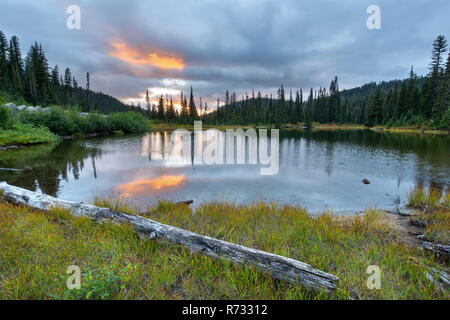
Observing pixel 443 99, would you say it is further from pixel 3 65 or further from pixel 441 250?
pixel 3 65

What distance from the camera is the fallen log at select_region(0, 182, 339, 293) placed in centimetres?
278

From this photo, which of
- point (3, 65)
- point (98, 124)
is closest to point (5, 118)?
point (98, 124)

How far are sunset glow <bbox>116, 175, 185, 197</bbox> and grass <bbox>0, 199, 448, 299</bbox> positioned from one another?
4403 mm

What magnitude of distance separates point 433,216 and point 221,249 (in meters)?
6.74

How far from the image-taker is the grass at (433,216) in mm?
4782

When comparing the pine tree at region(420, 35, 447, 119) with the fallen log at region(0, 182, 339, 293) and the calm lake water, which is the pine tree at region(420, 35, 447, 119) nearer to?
the calm lake water

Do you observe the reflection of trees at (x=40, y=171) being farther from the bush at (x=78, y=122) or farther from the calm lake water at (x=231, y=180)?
the bush at (x=78, y=122)

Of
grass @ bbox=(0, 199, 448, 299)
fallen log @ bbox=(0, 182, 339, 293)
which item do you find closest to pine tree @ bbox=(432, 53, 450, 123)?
grass @ bbox=(0, 199, 448, 299)

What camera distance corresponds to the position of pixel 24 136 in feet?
74.2

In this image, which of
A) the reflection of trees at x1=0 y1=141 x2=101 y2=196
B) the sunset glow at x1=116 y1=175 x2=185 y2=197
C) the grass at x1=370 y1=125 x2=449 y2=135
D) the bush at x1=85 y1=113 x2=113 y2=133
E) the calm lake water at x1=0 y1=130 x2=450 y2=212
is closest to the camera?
the calm lake water at x1=0 y1=130 x2=450 y2=212

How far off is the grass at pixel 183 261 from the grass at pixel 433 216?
0.89 meters

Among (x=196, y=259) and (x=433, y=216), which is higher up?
(x=196, y=259)

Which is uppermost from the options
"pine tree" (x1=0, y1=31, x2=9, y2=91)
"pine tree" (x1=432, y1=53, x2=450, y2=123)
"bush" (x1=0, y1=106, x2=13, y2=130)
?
"pine tree" (x1=0, y1=31, x2=9, y2=91)

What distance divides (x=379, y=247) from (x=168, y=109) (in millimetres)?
101765
